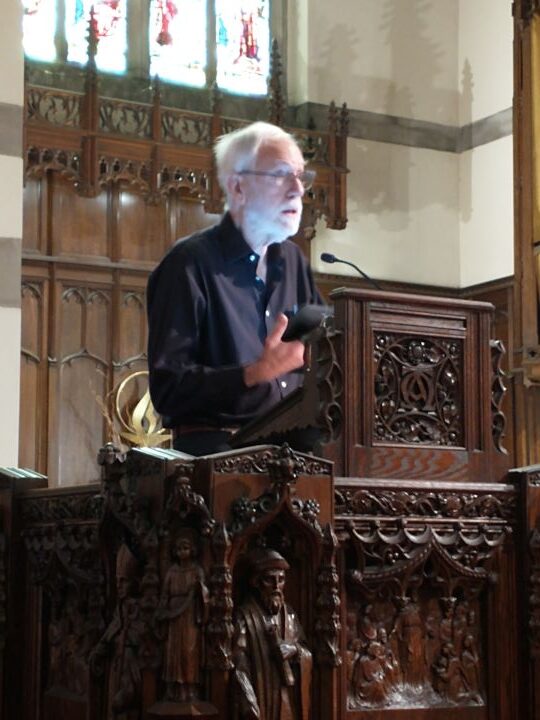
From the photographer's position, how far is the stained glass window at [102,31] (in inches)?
417

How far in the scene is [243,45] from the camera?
37.5ft

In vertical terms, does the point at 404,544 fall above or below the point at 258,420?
below

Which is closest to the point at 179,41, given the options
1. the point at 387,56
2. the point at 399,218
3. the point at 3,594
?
the point at 387,56

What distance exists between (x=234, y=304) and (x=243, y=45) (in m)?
8.22

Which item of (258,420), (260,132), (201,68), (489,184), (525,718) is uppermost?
(201,68)

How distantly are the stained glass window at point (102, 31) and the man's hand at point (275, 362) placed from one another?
25.2ft

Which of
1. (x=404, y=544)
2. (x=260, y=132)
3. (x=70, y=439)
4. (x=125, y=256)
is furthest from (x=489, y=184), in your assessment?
(x=404, y=544)

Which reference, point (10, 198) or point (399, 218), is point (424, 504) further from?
point (399, 218)

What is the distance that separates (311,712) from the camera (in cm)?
279

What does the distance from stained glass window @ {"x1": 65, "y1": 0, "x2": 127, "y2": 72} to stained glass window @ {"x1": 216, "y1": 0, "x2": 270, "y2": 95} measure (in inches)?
34.9

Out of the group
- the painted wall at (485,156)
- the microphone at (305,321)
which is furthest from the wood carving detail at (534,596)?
the painted wall at (485,156)

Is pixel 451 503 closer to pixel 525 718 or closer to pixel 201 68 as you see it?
pixel 525 718

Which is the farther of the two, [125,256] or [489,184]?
[489,184]

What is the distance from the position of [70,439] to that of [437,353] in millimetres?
7043
